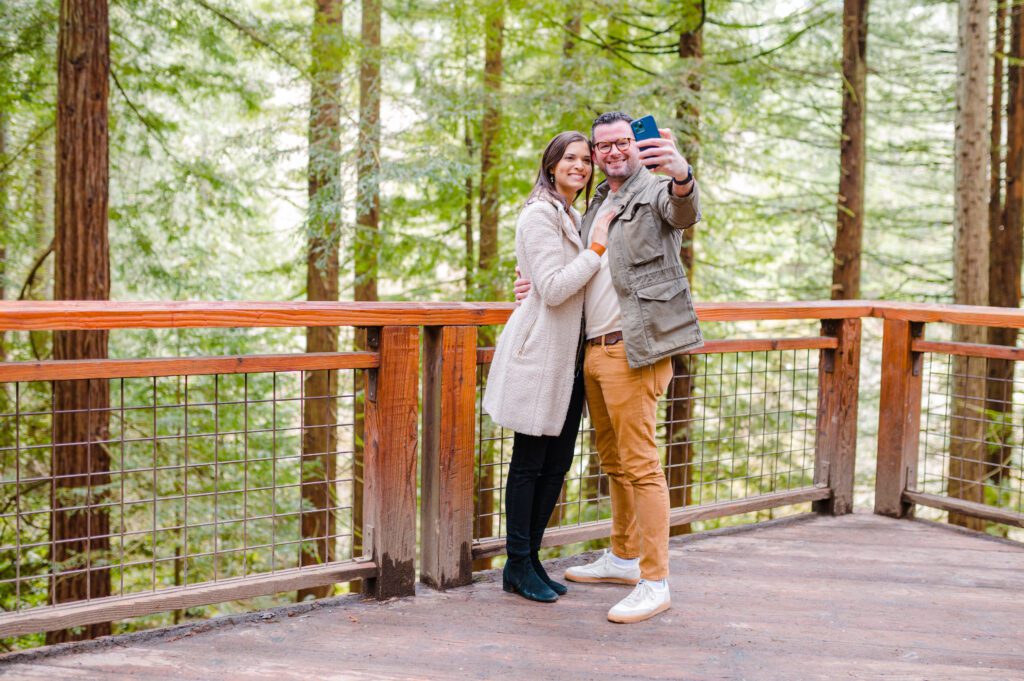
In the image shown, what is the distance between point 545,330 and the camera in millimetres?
2883

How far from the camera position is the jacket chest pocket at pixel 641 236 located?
2.80 m

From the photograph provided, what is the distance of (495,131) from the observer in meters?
8.64

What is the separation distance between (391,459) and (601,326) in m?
0.87

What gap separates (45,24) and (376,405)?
5689 mm

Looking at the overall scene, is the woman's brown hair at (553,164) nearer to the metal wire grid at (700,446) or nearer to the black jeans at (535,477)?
the black jeans at (535,477)

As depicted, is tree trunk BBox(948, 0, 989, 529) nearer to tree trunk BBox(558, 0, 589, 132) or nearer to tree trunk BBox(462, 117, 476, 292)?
tree trunk BBox(558, 0, 589, 132)

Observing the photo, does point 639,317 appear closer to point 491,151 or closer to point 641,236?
point 641,236

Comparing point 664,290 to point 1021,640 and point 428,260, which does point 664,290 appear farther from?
point 428,260

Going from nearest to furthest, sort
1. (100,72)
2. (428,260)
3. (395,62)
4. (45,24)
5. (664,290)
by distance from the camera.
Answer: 1. (664,290)
2. (100,72)
3. (45,24)
4. (395,62)
5. (428,260)

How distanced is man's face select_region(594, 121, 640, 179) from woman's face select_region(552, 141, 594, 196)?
44 mm

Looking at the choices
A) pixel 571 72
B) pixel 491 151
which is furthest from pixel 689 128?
pixel 491 151

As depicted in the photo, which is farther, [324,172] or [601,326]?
[324,172]

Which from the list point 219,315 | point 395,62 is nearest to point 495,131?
point 395,62

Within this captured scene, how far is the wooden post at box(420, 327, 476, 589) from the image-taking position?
10.3 feet
